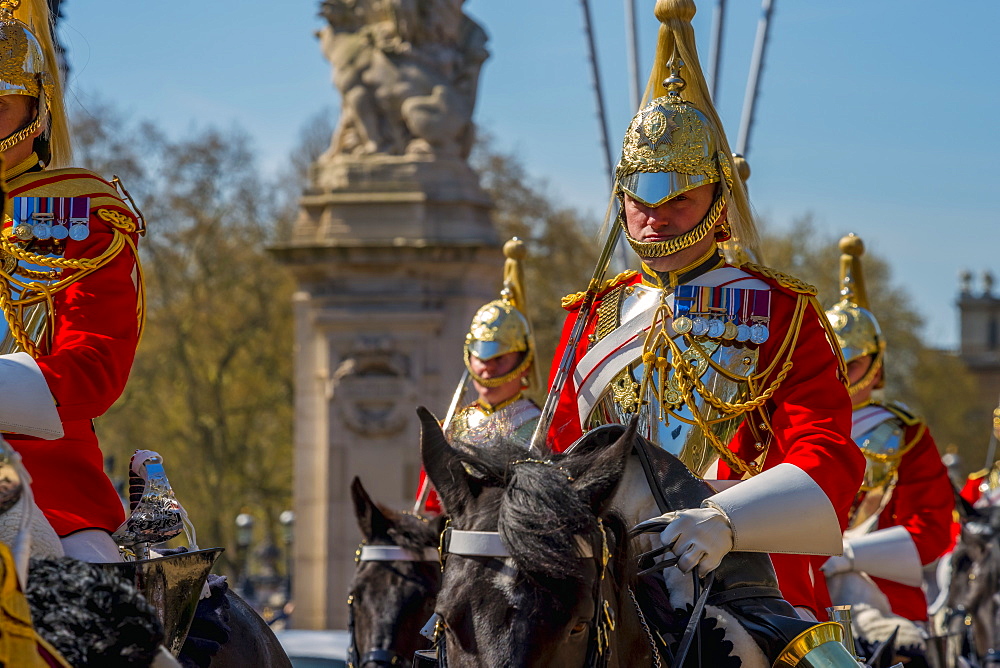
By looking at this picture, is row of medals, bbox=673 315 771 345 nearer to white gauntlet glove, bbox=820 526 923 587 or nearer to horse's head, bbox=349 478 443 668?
horse's head, bbox=349 478 443 668

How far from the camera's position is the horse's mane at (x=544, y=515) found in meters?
3.89

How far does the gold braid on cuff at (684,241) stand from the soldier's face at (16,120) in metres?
1.80

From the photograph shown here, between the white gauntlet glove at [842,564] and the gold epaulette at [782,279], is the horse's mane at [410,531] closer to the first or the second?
the white gauntlet glove at [842,564]

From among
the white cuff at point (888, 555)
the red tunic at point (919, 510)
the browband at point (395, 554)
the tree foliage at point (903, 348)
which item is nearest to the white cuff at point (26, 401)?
the browband at point (395, 554)

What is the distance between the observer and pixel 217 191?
33.7 meters

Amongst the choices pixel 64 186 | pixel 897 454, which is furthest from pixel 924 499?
pixel 64 186

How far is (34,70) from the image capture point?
496 cm

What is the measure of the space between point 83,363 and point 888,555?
5707 mm

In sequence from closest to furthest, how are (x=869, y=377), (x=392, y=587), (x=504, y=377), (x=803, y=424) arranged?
(x=803, y=424), (x=392, y=587), (x=504, y=377), (x=869, y=377)

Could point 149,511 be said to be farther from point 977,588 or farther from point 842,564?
point 977,588

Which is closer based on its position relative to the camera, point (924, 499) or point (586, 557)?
point (586, 557)

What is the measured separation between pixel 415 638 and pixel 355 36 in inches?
521

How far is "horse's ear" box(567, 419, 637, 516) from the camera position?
407 cm

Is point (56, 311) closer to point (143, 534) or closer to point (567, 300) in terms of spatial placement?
point (143, 534)
